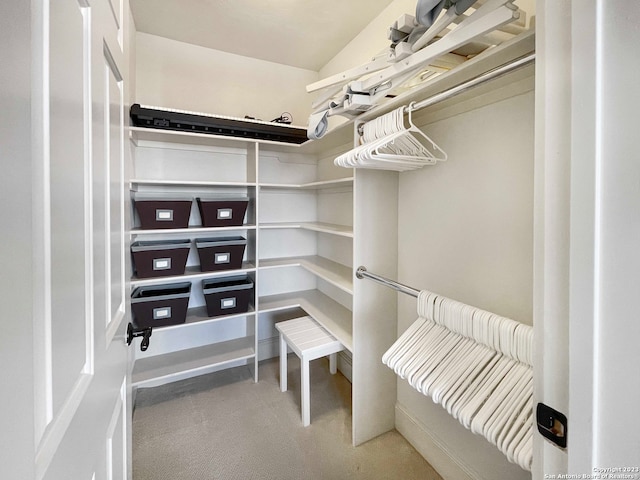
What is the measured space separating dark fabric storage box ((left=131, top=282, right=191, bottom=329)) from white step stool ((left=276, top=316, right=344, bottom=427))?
0.75 metres

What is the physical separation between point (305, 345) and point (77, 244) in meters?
1.57

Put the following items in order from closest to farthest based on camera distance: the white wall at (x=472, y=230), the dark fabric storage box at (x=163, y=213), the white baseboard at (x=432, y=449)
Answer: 1. the white wall at (x=472, y=230)
2. the white baseboard at (x=432, y=449)
3. the dark fabric storage box at (x=163, y=213)

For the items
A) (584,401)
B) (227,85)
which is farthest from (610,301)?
(227,85)

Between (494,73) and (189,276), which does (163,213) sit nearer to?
(189,276)

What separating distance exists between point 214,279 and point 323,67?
2.19 m

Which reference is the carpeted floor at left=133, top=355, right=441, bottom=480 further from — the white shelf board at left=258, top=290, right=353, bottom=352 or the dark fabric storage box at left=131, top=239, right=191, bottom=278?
the dark fabric storage box at left=131, top=239, right=191, bottom=278

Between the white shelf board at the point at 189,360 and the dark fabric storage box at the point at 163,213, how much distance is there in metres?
1.09

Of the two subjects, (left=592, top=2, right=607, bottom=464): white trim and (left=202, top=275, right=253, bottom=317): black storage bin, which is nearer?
(left=592, top=2, right=607, bottom=464): white trim

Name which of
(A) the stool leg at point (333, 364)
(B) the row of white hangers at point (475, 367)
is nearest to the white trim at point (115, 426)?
(B) the row of white hangers at point (475, 367)

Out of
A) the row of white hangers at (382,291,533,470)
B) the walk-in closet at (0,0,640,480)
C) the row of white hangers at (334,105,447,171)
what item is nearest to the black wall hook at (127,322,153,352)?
the walk-in closet at (0,0,640,480)

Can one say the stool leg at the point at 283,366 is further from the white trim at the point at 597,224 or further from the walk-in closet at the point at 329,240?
the white trim at the point at 597,224

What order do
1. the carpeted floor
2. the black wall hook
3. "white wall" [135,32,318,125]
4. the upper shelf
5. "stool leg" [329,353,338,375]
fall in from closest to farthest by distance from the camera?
1. the upper shelf
2. the black wall hook
3. the carpeted floor
4. "white wall" [135,32,318,125]
5. "stool leg" [329,353,338,375]

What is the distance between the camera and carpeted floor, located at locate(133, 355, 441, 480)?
5.15ft

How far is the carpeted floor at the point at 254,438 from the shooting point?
5.15ft
